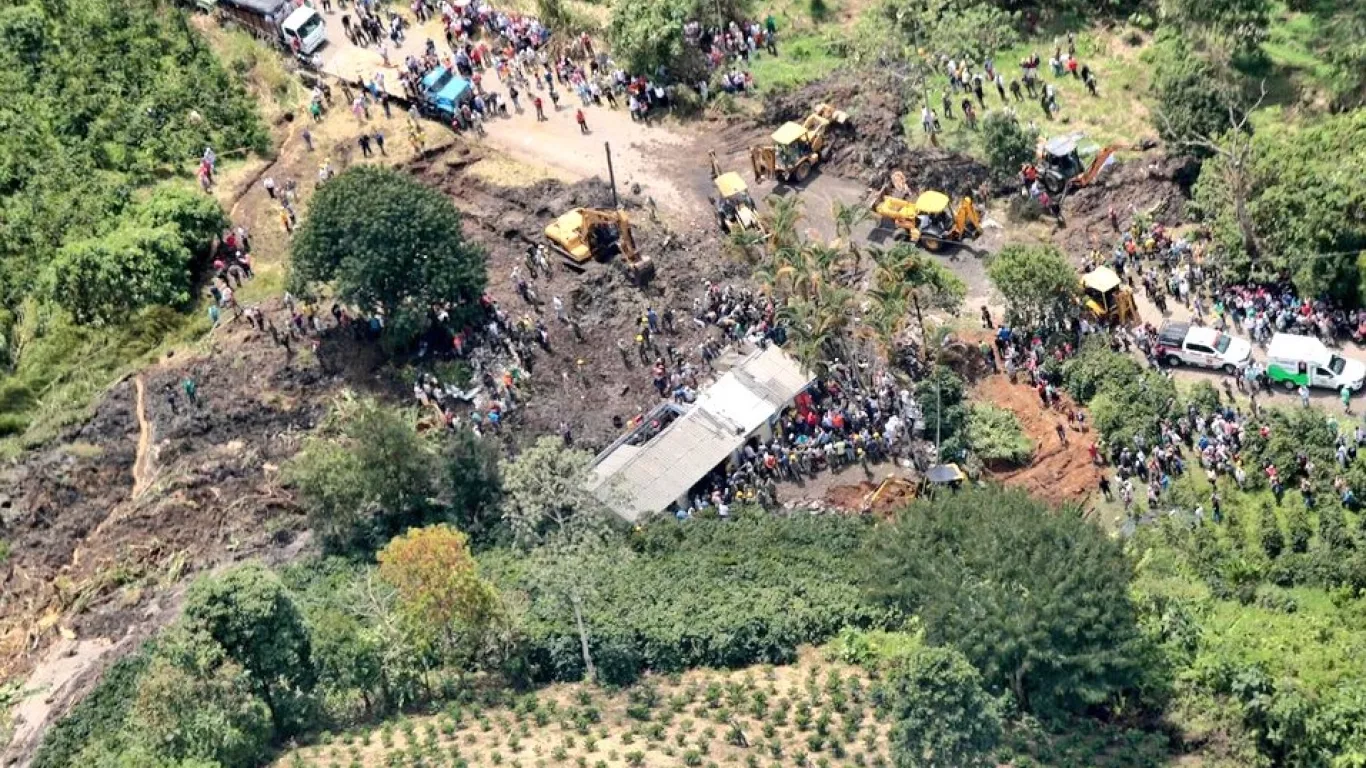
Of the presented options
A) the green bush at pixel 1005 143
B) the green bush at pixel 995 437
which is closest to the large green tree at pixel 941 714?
the green bush at pixel 995 437

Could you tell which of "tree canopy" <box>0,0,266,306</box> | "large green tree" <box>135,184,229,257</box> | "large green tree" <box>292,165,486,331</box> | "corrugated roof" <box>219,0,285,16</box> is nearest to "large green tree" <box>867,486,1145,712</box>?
"large green tree" <box>292,165,486,331</box>

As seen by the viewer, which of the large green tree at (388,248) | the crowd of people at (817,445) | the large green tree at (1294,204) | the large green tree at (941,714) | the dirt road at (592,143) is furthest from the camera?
the dirt road at (592,143)

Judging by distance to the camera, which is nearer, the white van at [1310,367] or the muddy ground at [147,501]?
the muddy ground at [147,501]

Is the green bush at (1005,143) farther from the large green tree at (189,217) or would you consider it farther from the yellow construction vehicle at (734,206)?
the large green tree at (189,217)

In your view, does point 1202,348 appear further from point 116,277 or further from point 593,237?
point 116,277

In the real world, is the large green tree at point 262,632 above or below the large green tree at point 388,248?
below

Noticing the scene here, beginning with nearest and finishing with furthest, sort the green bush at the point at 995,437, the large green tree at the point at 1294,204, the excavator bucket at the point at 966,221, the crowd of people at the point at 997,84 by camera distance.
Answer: the green bush at the point at 995,437 < the large green tree at the point at 1294,204 < the excavator bucket at the point at 966,221 < the crowd of people at the point at 997,84

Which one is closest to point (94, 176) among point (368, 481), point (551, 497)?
point (368, 481)
